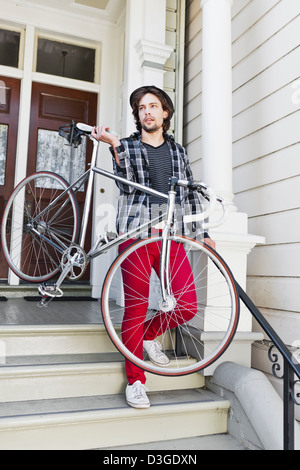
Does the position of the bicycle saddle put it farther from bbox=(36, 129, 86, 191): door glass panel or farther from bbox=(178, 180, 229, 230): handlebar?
bbox=(36, 129, 86, 191): door glass panel

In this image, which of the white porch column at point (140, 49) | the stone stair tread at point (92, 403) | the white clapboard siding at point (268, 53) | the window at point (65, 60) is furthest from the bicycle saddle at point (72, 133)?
the window at point (65, 60)

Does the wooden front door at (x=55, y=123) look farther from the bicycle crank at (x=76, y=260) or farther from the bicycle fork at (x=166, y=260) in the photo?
the bicycle fork at (x=166, y=260)

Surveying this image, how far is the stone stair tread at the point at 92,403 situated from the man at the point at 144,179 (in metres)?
0.09

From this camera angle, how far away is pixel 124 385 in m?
1.95

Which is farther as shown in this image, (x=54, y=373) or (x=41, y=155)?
(x=41, y=155)

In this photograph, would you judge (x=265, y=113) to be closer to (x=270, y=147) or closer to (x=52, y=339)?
(x=270, y=147)

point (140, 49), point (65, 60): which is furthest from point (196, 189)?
point (65, 60)

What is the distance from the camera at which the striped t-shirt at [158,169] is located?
1909mm

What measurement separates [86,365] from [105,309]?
44 centimetres

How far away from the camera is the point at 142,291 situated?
181cm

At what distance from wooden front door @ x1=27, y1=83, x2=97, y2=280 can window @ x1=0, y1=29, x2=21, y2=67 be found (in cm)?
29

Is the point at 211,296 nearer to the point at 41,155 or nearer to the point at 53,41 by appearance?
the point at 41,155

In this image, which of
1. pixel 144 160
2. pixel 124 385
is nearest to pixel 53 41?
pixel 144 160

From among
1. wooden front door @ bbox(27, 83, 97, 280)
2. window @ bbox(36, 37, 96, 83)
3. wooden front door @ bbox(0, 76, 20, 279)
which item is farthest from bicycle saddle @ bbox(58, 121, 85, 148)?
window @ bbox(36, 37, 96, 83)
